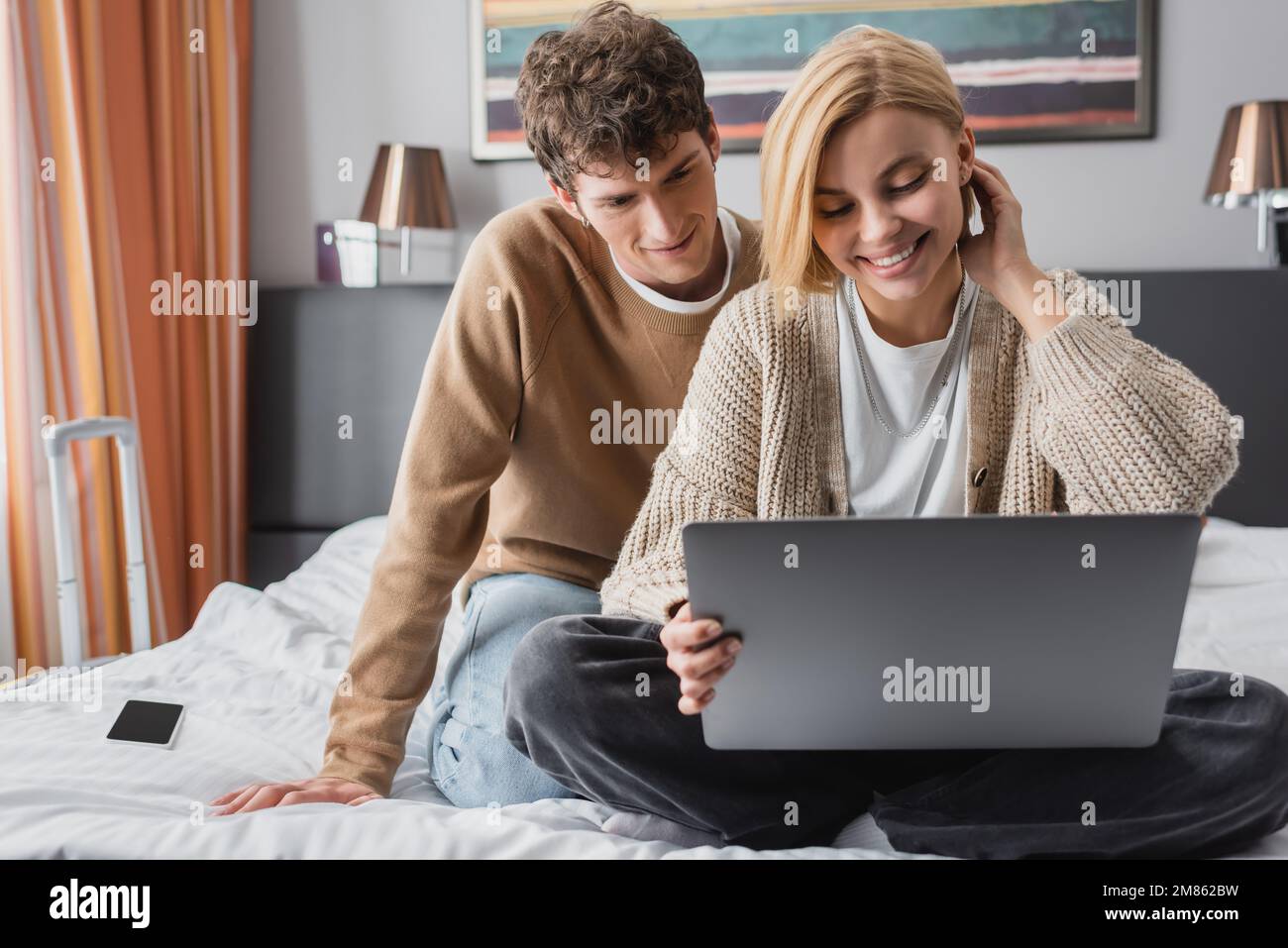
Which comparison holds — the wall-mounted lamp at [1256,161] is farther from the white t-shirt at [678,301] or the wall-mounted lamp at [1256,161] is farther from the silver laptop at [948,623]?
the silver laptop at [948,623]

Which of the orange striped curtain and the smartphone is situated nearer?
the smartphone

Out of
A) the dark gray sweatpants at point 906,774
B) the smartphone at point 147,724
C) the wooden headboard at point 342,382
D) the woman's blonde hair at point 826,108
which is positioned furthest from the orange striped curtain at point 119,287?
the woman's blonde hair at point 826,108

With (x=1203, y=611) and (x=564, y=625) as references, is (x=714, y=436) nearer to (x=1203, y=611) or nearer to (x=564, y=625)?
(x=564, y=625)

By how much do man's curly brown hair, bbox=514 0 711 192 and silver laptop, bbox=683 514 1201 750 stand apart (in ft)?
1.84

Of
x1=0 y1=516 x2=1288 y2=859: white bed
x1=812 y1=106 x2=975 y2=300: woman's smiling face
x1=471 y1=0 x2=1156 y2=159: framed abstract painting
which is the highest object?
x1=471 y1=0 x2=1156 y2=159: framed abstract painting

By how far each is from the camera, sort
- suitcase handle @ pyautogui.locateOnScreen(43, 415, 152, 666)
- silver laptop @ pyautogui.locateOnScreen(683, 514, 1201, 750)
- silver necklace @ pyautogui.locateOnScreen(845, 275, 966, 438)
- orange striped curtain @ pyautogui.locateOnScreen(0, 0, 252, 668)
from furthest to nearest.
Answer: orange striped curtain @ pyautogui.locateOnScreen(0, 0, 252, 668)
suitcase handle @ pyautogui.locateOnScreen(43, 415, 152, 666)
silver necklace @ pyautogui.locateOnScreen(845, 275, 966, 438)
silver laptop @ pyautogui.locateOnScreen(683, 514, 1201, 750)

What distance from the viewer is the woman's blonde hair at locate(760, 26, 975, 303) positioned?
102 cm

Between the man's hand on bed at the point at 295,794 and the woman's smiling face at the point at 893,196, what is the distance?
0.71 m

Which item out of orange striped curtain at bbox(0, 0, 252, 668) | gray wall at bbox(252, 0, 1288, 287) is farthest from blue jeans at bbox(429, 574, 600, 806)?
gray wall at bbox(252, 0, 1288, 287)

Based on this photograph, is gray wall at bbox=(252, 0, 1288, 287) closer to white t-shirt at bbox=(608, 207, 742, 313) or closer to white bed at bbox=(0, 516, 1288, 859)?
white bed at bbox=(0, 516, 1288, 859)

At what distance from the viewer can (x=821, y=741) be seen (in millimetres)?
868

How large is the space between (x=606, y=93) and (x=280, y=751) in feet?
2.71

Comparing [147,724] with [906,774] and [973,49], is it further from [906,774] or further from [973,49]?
[973,49]

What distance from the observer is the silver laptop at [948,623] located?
2.43ft
